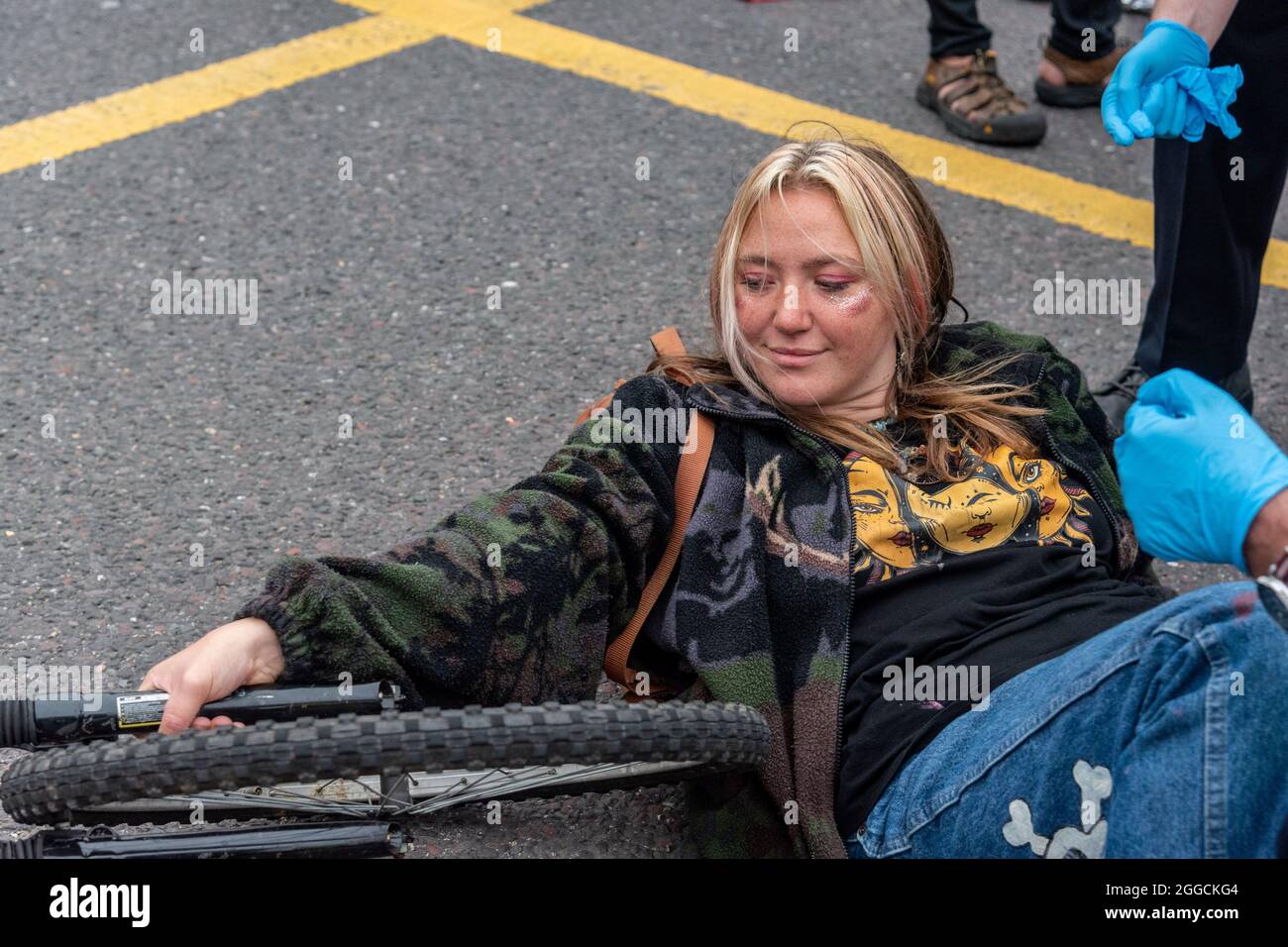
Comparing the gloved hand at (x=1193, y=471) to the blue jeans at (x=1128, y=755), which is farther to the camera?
the gloved hand at (x=1193, y=471)

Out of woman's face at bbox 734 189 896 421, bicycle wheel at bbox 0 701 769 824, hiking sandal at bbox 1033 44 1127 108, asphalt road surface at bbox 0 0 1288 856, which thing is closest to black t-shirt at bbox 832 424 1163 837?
woman's face at bbox 734 189 896 421

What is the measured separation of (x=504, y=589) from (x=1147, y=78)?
5.19 ft

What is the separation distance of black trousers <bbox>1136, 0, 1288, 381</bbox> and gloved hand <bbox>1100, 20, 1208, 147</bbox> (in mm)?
327

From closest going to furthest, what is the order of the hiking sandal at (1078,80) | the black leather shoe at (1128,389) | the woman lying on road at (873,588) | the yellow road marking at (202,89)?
1. the woman lying on road at (873,588)
2. the black leather shoe at (1128,389)
3. the yellow road marking at (202,89)
4. the hiking sandal at (1078,80)

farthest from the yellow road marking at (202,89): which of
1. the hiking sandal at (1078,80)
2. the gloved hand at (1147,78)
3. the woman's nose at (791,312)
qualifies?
the gloved hand at (1147,78)

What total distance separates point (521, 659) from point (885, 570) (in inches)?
21.8

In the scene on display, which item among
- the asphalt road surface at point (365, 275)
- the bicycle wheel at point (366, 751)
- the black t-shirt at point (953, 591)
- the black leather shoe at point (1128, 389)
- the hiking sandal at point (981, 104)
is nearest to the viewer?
the bicycle wheel at point (366, 751)

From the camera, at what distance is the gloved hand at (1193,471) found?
2.03 m

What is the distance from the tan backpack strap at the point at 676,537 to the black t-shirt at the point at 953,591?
23 cm

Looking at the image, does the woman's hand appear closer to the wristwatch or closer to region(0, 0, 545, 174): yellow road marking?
the wristwatch

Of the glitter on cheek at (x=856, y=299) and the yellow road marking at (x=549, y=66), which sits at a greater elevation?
the yellow road marking at (x=549, y=66)

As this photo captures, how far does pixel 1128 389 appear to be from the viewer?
3596 mm

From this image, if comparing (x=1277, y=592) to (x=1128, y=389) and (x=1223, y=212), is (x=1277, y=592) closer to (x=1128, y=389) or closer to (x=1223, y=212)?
(x=1223, y=212)

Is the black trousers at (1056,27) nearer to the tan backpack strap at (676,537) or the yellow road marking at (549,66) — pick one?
the yellow road marking at (549,66)
